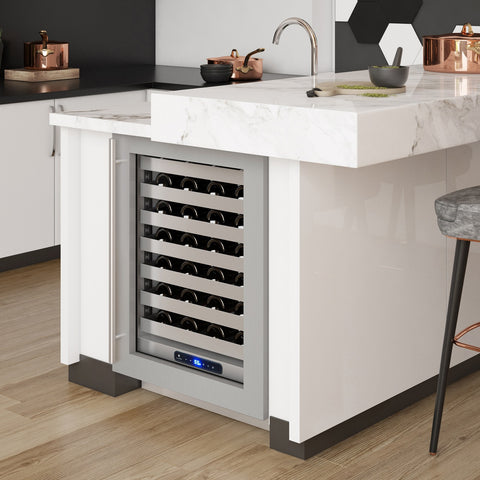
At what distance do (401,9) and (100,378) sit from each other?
2642 millimetres

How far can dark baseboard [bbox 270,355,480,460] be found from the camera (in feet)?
8.42

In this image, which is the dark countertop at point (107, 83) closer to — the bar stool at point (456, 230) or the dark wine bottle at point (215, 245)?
the dark wine bottle at point (215, 245)

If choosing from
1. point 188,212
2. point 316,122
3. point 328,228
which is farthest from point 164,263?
point 316,122

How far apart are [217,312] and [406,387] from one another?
0.65m

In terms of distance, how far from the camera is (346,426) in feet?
8.79

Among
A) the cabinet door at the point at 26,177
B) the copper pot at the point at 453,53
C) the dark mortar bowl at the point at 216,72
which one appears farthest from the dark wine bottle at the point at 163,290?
the dark mortar bowl at the point at 216,72

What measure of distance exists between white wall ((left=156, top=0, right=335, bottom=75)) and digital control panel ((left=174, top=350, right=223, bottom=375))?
8.57 ft

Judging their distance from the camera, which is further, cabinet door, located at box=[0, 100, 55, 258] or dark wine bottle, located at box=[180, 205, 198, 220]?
cabinet door, located at box=[0, 100, 55, 258]

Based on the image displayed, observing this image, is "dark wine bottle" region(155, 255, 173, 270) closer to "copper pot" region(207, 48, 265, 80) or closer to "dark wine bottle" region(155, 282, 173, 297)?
"dark wine bottle" region(155, 282, 173, 297)

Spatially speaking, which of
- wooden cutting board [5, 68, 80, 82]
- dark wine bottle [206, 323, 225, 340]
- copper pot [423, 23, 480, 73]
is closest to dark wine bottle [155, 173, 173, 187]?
dark wine bottle [206, 323, 225, 340]

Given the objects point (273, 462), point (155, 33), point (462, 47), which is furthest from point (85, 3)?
point (273, 462)

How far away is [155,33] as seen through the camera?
5.80 m

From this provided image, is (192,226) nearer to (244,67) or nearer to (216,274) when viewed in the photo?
(216,274)

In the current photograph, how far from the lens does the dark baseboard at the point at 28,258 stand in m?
4.43
